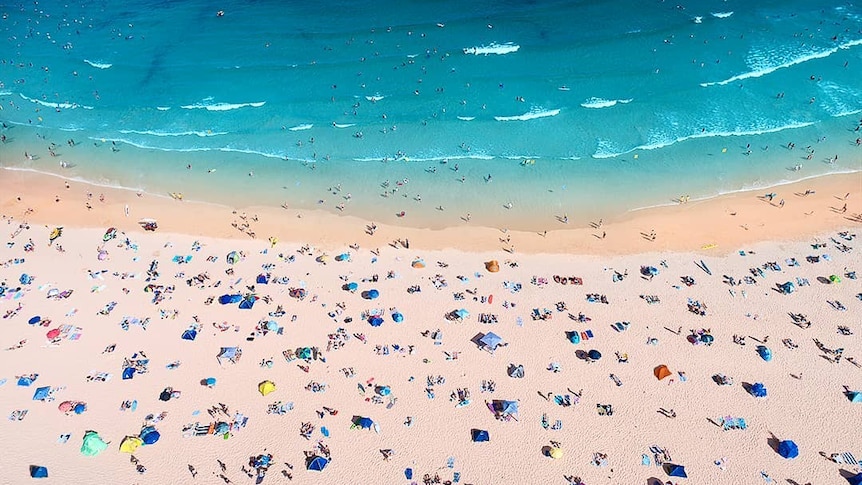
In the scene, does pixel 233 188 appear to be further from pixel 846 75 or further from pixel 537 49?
pixel 846 75

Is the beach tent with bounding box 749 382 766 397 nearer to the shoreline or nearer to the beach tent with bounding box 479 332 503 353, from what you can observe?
the shoreline

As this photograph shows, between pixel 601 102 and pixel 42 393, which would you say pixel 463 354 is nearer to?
pixel 42 393

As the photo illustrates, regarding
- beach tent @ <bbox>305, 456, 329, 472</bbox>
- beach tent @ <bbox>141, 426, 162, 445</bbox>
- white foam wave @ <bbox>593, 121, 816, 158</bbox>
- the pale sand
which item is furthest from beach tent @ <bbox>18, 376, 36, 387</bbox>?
white foam wave @ <bbox>593, 121, 816, 158</bbox>

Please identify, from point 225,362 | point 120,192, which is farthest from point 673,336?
point 120,192

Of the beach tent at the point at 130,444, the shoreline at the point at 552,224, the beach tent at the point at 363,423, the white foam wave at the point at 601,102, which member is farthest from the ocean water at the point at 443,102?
the beach tent at the point at 130,444

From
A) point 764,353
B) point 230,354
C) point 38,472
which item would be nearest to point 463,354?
point 230,354

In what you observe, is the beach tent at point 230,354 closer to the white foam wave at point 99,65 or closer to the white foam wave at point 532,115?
the white foam wave at point 532,115
